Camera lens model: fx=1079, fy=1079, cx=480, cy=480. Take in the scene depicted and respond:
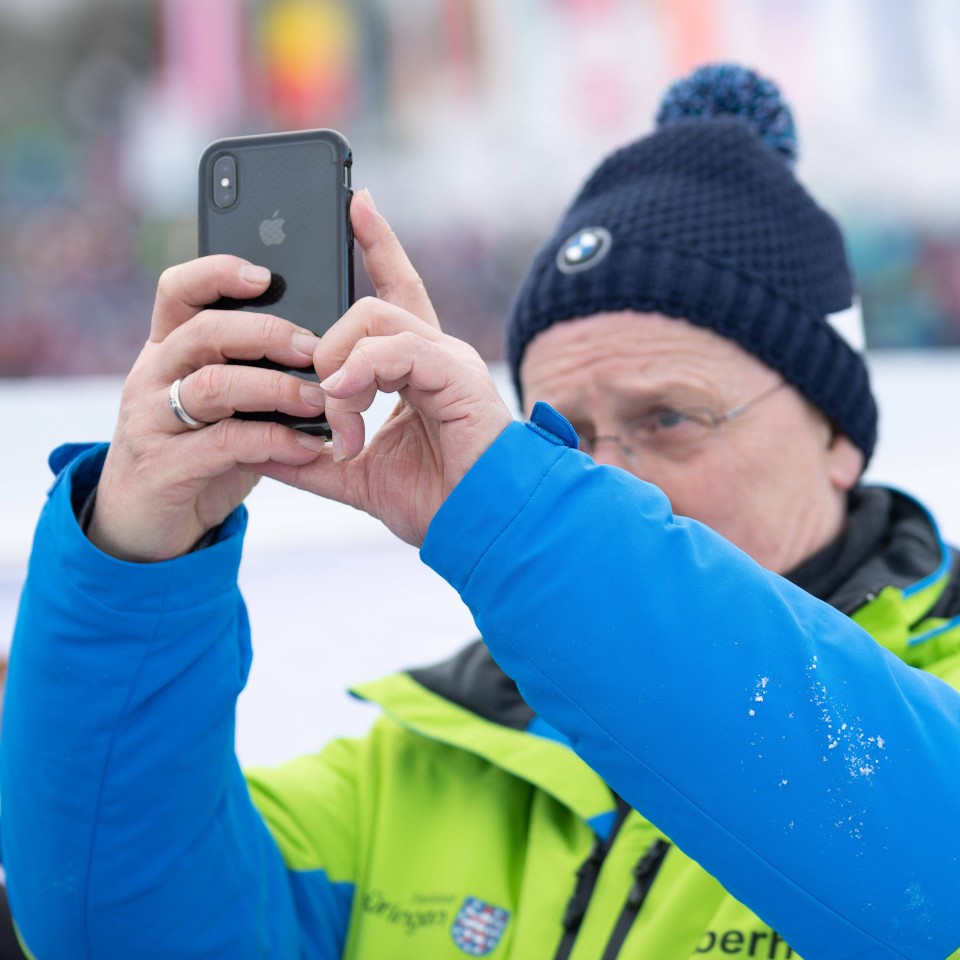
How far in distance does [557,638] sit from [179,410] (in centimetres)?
32

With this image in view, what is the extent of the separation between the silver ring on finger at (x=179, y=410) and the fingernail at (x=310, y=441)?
7 cm

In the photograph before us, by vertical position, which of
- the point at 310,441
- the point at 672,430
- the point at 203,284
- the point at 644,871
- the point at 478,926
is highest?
the point at 203,284

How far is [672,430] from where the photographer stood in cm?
127

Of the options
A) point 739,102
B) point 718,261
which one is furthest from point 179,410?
point 739,102

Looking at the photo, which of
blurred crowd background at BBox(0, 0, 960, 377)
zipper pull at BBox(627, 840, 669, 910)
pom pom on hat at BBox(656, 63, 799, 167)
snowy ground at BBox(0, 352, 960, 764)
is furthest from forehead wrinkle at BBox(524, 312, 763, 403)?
blurred crowd background at BBox(0, 0, 960, 377)

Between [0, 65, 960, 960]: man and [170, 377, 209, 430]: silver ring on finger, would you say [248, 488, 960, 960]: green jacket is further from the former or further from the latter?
[170, 377, 209, 430]: silver ring on finger

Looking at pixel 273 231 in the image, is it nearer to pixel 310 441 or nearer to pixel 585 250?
pixel 310 441

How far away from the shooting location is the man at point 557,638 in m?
0.68

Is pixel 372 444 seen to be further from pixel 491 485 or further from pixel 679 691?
pixel 679 691

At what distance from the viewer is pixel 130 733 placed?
0.92 metres

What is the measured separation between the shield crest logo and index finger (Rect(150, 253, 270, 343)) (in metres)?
0.68

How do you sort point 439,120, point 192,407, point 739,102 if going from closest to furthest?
point 192,407, point 739,102, point 439,120

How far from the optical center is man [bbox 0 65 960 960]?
68 cm

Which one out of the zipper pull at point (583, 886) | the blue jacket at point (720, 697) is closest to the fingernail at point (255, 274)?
the blue jacket at point (720, 697)
